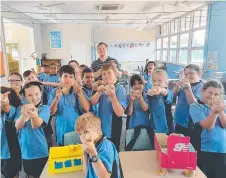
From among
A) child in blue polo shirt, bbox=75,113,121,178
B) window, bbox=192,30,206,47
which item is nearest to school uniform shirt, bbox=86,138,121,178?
child in blue polo shirt, bbox=75,113,121,178

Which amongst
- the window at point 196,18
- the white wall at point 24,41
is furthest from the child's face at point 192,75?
the white wall at point 24,41

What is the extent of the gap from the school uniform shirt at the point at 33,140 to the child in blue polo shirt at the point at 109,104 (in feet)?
1.70

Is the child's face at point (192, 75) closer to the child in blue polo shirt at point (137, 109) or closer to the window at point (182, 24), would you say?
the child in blue polo shirt at point (137, 109)

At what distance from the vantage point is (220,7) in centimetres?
453

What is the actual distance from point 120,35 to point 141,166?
8633 millimetres

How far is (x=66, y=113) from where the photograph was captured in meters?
1.96

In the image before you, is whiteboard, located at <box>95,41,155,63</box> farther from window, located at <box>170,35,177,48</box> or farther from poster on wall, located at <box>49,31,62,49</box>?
poster on wall, located at <box>49,31,62,49</box>

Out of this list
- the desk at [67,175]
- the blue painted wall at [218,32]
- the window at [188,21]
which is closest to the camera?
the desk at [67,175]

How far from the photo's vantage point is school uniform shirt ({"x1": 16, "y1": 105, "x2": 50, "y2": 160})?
1631 millimetres

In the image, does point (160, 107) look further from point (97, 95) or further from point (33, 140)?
point (33, 140)

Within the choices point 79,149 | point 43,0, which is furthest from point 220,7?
point 79,149

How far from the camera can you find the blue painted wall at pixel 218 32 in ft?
14.6

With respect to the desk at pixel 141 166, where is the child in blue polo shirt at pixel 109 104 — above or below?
above

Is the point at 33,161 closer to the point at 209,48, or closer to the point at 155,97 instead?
the point at 155,97
